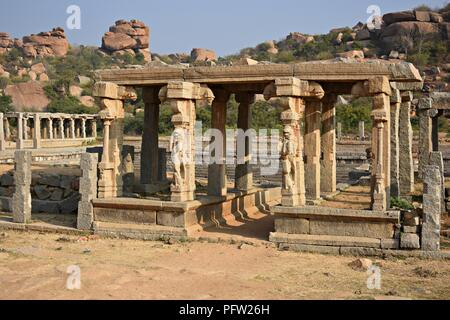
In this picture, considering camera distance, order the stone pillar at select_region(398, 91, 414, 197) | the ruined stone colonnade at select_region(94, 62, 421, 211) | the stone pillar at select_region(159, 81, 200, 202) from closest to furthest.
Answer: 1. the ruined stone colonnade at select_region(94, 62, 421, 211)
2. the stone pillar at select_region(159, 81, 200, 202)
3. the stone pillar at select_region(398, 91, 414, 197)

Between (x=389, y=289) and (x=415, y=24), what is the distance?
56.4 meters

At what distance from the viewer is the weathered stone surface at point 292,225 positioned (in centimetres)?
998

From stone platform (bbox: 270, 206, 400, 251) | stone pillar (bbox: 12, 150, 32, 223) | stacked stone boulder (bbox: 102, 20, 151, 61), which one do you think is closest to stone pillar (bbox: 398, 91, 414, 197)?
stone platform (bbox: 270, 206, 400, 251)

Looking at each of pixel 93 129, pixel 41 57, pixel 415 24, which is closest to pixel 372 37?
pixel 415 24

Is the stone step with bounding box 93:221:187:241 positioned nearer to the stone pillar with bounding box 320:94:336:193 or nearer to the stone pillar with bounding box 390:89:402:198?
the stone pillar with bounding box 320:94:336:193

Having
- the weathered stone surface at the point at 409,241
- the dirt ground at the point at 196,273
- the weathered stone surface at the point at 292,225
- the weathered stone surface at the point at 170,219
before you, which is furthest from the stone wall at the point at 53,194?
the weathered stone surface at the point at 409,241

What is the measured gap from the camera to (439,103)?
15430mm

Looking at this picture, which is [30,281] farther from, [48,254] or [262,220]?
[262,220]

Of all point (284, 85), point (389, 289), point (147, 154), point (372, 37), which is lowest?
point (389, 289)

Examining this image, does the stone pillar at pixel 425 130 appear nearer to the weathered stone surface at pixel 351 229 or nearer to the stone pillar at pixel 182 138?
the weathered stone surface at pixel 351 229

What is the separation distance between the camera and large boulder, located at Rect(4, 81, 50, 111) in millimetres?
52781

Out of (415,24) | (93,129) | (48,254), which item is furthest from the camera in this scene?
(415,24)

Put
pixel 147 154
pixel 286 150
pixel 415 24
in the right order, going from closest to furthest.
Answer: pixel 286 150 < pixel 147 154 < pixel 415 24

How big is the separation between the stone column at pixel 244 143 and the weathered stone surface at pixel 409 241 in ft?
18.2
